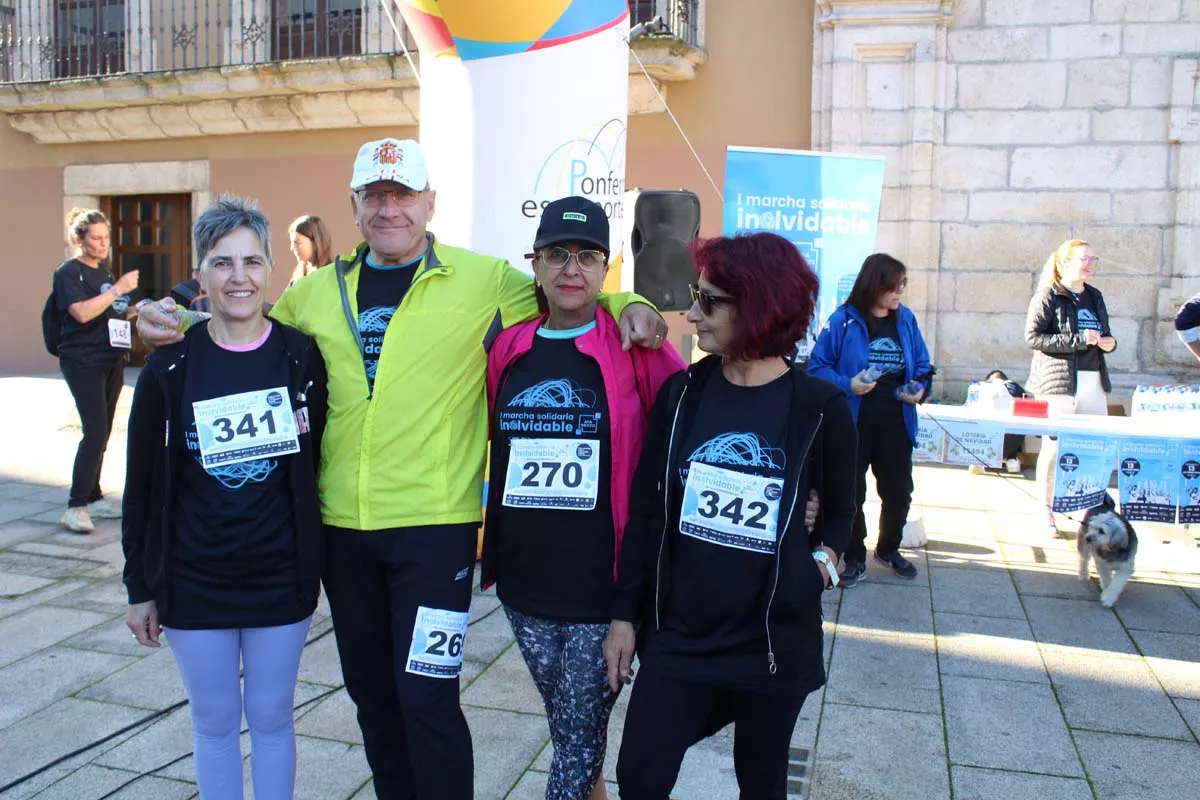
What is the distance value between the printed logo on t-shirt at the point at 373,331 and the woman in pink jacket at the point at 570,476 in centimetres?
33

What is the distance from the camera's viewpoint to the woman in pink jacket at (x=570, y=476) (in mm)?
2543

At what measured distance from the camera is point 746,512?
2.34m

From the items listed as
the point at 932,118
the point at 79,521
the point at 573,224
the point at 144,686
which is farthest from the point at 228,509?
the point at 932,118

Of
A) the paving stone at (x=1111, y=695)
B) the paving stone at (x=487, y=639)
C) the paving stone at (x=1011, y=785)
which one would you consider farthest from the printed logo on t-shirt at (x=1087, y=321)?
the paving stone at (x=487, y=639)

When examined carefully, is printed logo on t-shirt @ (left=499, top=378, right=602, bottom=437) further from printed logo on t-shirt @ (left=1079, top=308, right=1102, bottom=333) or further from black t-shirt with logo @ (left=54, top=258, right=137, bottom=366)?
printed logo on t-shirt @ (left=1079, top=308, right=1102, bottom=333)

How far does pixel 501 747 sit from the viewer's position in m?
3.59

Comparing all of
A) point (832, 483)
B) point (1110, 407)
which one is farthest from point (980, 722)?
point (1110, 407)

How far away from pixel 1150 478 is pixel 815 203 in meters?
2.59

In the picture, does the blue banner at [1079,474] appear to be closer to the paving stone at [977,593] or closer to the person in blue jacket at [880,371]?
the paving stone at [977,593]

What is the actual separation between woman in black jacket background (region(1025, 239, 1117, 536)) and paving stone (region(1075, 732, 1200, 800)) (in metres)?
3.01

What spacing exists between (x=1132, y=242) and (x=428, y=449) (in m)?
8.87

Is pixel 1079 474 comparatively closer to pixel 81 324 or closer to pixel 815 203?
pixel 815 203

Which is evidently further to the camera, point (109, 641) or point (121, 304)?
point (121, 304)

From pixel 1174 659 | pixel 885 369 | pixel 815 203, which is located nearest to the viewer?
pixel 1174 659
